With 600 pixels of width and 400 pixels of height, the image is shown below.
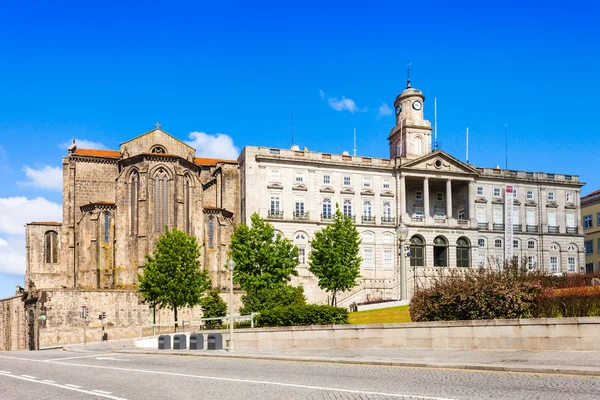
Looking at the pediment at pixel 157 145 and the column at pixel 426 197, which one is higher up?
the pediment at pixel 157 145

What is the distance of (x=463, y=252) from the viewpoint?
3206 inches

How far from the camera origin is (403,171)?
265ft

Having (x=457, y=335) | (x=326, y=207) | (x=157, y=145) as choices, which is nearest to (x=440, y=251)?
(x=326, y=207)

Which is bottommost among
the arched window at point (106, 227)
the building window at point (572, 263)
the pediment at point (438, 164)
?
the building window at point (572, 263)

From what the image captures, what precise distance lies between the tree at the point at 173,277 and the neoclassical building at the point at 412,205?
39.1 feet

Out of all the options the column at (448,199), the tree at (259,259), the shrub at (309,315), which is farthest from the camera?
the column at (448,199)

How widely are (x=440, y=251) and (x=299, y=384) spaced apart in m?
67.4

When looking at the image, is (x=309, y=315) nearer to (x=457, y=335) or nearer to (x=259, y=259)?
(x=457, y=335)

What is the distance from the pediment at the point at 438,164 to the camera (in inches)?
3187

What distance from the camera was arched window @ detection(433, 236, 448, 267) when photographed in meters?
80.4

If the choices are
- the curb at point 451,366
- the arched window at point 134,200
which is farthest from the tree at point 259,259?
the curb at point 451,366

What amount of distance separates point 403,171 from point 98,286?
3930 cm

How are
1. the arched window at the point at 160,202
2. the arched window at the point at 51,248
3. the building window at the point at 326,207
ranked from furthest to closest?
the arched window at the point at 51,248, the building window at the point at 326,207, the arched window at the point at 160,202

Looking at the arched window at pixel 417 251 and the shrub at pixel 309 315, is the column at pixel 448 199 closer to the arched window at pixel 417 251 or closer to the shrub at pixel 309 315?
the arched window at pixel 417 251
